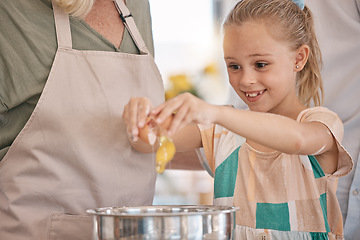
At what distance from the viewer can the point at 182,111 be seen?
100cm

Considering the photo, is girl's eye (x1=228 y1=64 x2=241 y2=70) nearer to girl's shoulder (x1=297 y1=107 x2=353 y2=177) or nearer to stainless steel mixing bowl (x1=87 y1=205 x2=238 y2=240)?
girl's shoulder (x1=297 y1=107 x2=353 y2=177)

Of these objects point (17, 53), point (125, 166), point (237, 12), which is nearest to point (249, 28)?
point (237, 12)

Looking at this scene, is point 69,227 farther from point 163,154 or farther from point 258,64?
point 258,64

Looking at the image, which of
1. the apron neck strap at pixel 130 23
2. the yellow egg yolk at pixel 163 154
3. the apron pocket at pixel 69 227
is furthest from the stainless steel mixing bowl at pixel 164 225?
the apron neck strap at pixel 130 23

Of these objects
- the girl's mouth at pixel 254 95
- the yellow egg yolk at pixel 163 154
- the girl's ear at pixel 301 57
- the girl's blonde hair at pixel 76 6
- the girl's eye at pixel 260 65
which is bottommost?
the yellow egg yolk at pixel 163 154

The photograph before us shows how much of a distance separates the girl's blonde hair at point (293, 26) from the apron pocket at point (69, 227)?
2.32 feet

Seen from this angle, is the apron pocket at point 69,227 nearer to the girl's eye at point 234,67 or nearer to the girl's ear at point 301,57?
the girl's eye at point 234,67

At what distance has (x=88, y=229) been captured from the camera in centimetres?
134

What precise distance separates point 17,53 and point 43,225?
44cm

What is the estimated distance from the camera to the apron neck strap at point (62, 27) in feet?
4.30

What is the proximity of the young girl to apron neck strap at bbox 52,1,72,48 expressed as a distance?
33 cm

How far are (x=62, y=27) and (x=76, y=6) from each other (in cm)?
7

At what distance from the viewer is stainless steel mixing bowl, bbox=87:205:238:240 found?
0.91 meters

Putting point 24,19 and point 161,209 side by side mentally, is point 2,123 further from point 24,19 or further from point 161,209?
point 161,209
